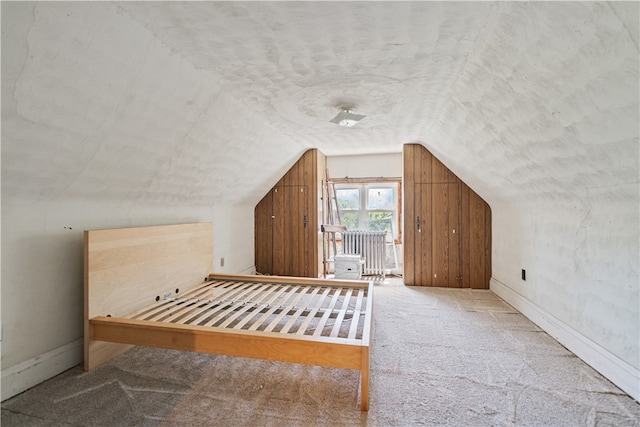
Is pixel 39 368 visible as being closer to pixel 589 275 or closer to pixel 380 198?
pixel 589 275

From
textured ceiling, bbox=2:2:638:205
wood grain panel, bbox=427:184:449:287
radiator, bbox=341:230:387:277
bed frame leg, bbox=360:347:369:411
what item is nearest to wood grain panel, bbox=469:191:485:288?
wood grain panel, bbox=427:184:449:287

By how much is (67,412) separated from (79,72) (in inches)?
66.7

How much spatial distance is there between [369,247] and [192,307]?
9.19 ft

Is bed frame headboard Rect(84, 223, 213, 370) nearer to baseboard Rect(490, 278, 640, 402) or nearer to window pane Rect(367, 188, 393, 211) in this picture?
window pane Rect(367, 188, 393, 211)

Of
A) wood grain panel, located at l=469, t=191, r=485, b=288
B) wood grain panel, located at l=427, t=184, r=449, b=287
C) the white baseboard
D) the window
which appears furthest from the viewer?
the window

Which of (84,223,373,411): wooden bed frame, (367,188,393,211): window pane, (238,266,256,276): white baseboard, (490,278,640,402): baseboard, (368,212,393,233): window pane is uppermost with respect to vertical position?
(367,188,393,211): window pane

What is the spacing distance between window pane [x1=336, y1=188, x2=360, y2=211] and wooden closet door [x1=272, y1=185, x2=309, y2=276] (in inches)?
36.3

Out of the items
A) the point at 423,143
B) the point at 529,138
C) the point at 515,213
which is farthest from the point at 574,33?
the point at 423,143

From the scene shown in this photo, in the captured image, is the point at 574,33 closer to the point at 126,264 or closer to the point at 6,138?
the point at 6,138

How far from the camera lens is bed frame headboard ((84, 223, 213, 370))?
6.09 feet

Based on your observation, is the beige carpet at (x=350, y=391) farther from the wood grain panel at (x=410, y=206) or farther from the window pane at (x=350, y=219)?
the window pane at (x=350, y=219)

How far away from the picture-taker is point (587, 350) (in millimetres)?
1976

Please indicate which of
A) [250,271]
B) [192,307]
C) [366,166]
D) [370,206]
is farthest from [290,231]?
[192,307]

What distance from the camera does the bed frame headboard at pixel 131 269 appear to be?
1.86 metres
